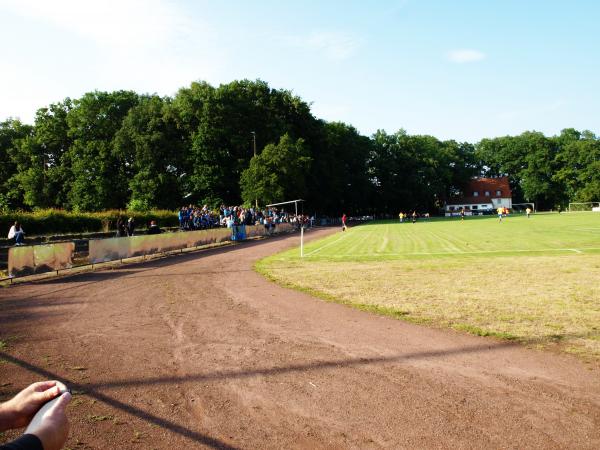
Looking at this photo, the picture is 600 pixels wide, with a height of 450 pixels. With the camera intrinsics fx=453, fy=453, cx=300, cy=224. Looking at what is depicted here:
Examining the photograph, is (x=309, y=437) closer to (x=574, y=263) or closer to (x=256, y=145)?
(x=574, y=263)

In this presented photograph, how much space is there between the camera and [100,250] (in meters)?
19.4

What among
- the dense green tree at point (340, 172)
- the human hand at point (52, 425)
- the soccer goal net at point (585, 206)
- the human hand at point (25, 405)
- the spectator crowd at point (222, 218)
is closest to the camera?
the human hand at point (52, 425)

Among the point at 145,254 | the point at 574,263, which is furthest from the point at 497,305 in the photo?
the point at 145,254

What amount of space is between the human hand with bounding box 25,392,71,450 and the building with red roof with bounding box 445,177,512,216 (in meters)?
128

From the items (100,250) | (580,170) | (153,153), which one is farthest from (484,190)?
(100,250)

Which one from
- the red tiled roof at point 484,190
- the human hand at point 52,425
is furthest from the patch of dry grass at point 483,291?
the red tiled roof at point 484,190

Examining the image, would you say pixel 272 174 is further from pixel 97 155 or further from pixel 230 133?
pixel 97 155

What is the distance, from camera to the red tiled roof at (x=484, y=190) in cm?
12675

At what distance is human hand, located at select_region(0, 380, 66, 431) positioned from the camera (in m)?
2.05

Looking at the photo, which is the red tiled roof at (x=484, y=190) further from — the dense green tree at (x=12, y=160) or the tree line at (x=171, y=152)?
the dense green tree at (x=12, y=160)

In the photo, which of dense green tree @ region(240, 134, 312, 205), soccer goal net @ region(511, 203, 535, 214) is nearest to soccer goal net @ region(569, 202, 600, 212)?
soccer goal net @ region(511, 203, 535, 214)

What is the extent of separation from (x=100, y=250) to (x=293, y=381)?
16.4m

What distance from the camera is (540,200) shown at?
123 m

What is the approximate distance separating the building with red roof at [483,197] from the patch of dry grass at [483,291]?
113440 mm
